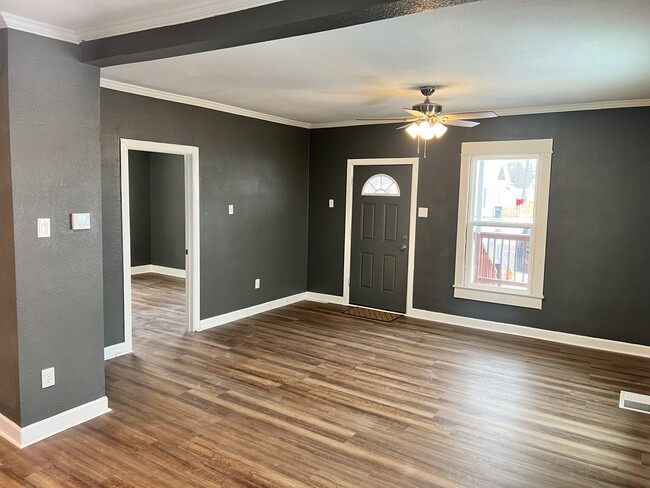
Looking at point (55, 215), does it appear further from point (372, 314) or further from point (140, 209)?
point (140, 209)

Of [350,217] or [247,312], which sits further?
[350,217]

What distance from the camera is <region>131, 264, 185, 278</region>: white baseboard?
8.56 m

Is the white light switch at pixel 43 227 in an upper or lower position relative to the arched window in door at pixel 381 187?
lower

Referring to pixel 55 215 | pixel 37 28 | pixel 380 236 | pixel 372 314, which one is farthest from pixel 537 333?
pixel 37 28

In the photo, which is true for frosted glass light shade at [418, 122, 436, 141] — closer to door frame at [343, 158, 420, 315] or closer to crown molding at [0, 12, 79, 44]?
door frame at [343, 158, 420, 315]

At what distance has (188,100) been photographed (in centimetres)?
490

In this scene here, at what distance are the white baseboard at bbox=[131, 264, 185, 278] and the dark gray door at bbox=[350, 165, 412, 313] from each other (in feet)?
12.0

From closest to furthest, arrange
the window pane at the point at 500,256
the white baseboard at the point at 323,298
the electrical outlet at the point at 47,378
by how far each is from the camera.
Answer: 1. the electrical outlet at the point at 47,378
2. the window pane at the point at 500,256
3. the white baseboard at the point at 323,298

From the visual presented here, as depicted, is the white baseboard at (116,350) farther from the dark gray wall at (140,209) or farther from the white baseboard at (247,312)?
the dark gray wall at (140,209)

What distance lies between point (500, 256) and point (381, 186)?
5.72 feet

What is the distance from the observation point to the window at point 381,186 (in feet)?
20.0

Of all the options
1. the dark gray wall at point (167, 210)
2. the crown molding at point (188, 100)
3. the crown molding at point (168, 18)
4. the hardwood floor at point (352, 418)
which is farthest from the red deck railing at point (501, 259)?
the dark gray wall at point (167, 210)

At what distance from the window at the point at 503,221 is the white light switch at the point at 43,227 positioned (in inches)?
169

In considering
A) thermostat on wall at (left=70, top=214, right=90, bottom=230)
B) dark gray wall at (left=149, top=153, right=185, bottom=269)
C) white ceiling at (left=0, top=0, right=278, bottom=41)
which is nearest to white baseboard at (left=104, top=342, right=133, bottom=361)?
thermostat on wall at (left=70, top=214, right=90, bottom=230)
